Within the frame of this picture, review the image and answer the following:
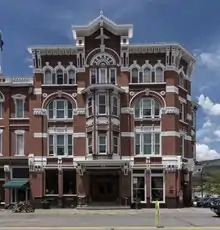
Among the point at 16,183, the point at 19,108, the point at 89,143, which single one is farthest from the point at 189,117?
the point at 16,183

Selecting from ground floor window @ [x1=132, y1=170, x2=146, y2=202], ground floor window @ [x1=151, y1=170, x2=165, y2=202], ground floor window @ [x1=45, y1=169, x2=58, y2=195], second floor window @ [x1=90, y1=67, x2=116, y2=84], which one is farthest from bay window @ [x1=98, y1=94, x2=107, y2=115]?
ground floor window @ [x1=151, y1=170, x2=165, y2=202]

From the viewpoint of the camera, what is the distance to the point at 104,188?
56.4 meters

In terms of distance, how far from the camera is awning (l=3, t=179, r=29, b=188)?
5462 centimetres

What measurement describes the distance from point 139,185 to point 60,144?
9.06 metres

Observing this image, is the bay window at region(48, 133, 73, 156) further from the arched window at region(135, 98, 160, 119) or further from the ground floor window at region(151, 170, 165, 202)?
the ground floor window at region(151, 170, 165, 202)

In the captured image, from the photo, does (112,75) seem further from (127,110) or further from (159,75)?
(159,75)

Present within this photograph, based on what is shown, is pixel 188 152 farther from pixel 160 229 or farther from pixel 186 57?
pixel 160 229

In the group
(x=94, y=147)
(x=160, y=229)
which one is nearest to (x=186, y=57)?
(x=94, y=147)

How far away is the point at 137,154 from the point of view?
5550 centimetres

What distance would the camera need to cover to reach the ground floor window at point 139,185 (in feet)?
180

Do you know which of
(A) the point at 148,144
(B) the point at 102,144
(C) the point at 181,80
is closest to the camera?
(B) the point at 102,144

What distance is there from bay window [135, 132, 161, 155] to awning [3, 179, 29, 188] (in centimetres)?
1164

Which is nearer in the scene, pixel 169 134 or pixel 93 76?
pixel 169 134

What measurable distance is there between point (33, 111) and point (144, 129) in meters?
11.5
